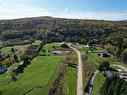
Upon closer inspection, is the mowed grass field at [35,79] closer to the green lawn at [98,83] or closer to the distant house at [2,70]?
the distant house at [2,70]

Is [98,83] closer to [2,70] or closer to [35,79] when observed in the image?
[35,79]

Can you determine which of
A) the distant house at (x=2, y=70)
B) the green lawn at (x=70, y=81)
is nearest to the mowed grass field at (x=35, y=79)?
the green lawn at (x=70, y=81)

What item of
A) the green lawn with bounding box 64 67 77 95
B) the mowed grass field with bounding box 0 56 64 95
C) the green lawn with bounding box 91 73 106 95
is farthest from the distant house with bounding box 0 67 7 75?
the green lawn with bounding box 91 73 106 95

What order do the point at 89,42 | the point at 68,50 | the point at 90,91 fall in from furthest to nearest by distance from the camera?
1. the point at 89,42
2. the point at 68,50
3. the point at 90,91

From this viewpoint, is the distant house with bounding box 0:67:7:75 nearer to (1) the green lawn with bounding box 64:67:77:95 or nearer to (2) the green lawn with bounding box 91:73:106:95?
(1) the green lawn with bounding box 64:67:77:95

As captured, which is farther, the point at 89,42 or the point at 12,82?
the point at 89,42

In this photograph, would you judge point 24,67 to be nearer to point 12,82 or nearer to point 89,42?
point 12,82

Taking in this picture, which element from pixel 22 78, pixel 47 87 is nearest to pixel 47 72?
pixel 22 78
